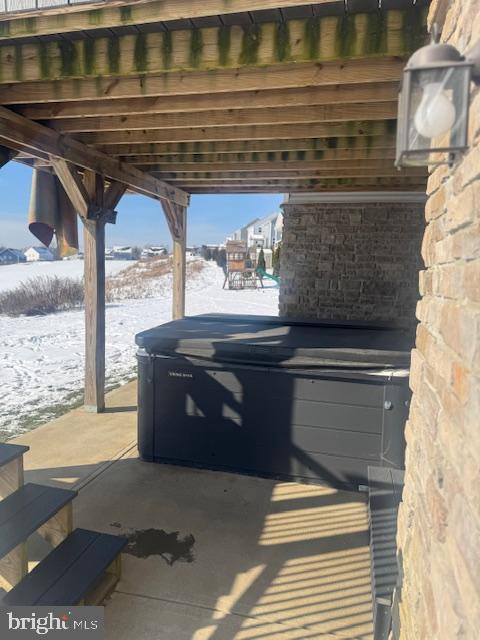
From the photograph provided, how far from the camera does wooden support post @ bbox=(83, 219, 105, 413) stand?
4699 mm

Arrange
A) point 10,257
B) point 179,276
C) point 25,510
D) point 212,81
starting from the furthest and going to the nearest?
point 10,257, point 179,276, point 212,81, point 25,510

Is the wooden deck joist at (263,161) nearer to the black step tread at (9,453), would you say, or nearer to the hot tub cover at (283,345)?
the hot tub cover at (283,345)

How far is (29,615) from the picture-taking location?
1.85 meters

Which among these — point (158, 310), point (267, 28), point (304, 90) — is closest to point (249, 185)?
point (304, 90)

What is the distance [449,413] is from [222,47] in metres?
2.31

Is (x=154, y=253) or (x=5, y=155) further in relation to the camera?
(x=154, y=253)

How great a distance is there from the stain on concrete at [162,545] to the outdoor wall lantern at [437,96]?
2.49m

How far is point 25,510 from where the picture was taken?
7.06ft

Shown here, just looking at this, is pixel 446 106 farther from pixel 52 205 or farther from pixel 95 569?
pixel 52 205

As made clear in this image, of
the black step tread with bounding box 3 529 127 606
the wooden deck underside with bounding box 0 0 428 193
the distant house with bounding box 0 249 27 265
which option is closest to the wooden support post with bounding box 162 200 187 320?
the wooden deck underside with bounding box 0 0 428 193

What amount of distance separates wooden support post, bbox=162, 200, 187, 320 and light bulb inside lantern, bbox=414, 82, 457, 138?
5808mm

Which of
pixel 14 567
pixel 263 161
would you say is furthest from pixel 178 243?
pixel 14 567

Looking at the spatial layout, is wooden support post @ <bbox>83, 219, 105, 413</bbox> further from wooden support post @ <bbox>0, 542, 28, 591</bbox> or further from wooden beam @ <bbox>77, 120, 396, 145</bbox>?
wooden support post @ <bbox>0, 542, 28, 591</bbox>

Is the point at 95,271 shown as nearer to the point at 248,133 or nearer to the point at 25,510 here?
the point at 248,133
